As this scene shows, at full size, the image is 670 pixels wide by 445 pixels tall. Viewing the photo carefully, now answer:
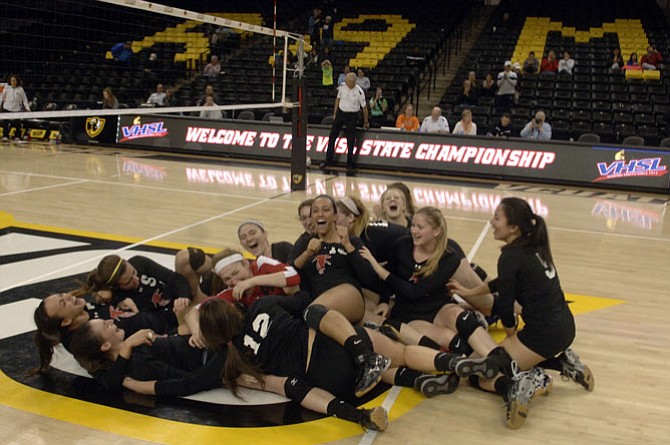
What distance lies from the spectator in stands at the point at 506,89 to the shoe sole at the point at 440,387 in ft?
39.5

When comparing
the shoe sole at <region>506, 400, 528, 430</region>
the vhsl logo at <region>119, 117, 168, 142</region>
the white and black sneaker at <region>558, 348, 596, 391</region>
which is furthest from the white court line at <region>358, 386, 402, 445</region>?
the vhsl logo at <region>119, 117, 168, 142</region>

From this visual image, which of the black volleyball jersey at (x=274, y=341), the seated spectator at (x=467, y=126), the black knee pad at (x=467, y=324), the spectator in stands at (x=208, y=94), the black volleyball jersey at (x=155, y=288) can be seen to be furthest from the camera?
the spectator in stands at (x=208, y=94)

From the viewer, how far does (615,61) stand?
54.9 ft

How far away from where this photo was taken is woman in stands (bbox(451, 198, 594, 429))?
3928 mm

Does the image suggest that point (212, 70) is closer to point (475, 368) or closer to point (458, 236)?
point (458, 236)

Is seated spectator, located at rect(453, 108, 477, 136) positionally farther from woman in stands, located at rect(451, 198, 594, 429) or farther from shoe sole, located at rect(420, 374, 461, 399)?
shoe sole, located at rect(420, 374, 461, 399)

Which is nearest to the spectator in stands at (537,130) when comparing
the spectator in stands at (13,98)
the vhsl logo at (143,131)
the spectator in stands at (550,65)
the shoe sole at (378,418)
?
the spectator in stands at (550,65)

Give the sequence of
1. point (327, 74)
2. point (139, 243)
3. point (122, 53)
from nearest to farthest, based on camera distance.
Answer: point (139, 243), point (327, 74), point (122, 53)

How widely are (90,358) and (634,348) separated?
3.66 meters

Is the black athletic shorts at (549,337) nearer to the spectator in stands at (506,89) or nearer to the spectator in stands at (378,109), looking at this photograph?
the spectator in stands at (378,109)

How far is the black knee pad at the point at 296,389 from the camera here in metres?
3.76

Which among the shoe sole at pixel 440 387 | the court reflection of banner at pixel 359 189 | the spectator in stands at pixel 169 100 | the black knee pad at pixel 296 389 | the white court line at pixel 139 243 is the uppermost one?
the spectator in stands at pixel 169 100

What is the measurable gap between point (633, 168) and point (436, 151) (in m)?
3.52

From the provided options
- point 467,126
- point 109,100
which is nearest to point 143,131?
point 109,100
